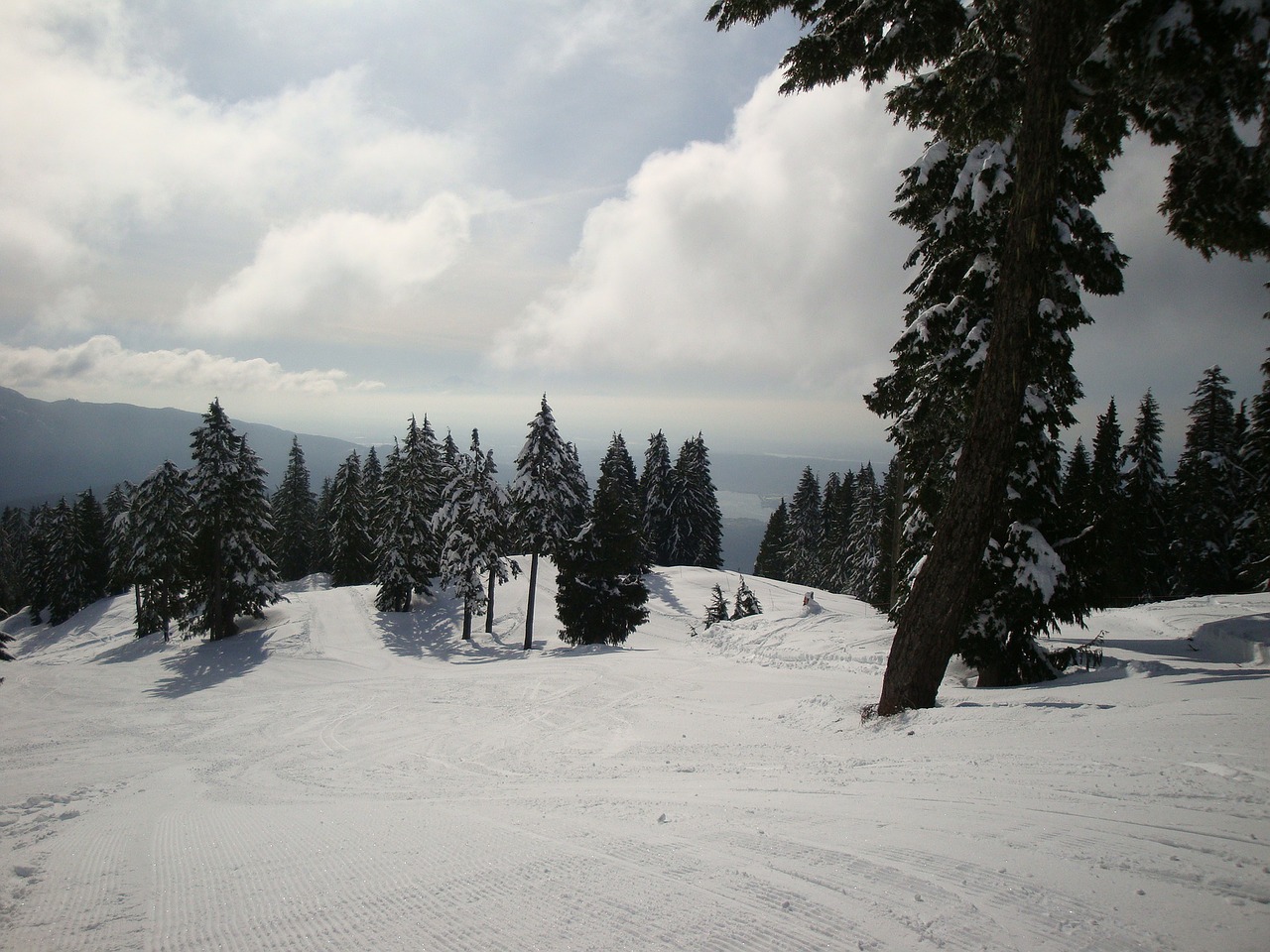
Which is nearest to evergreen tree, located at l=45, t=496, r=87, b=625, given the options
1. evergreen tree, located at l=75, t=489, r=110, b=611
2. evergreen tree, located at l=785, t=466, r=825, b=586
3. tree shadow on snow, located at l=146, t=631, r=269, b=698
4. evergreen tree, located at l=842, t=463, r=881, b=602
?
evergreen tree, located at l=75, t=489, r=110, b=611

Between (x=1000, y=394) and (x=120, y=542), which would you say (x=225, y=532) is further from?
(x=1000, y=394)

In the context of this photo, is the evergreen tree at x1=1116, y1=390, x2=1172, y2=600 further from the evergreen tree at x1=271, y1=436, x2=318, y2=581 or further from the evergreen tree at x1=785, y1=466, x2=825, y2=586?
the evergreen tree at x1=271, y1=436, x2=318, y2=581

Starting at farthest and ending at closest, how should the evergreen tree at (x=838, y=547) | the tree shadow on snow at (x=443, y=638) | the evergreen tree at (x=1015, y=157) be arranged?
the evergreen tree at (x=838, y=547)
the tree shadow on snow at (x=443, y=638)
the evergreen tree at (x=1015, y=157)

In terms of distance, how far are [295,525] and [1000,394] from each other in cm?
7833

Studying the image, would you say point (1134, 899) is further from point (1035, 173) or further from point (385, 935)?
point (1035, 173)

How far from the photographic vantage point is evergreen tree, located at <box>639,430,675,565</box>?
2466 inches

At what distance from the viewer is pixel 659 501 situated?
63.1 m

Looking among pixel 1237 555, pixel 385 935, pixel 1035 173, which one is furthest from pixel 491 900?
pixel 1237 555

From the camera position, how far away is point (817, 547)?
263 ft

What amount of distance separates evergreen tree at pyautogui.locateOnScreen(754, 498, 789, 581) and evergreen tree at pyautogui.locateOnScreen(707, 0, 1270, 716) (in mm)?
69971

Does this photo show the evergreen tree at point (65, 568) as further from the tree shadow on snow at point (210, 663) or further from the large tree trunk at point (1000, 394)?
the large tree trunk at point (1000, 394)

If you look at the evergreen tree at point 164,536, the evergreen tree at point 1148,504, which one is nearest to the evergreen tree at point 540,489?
the evergreen tree at point 164,536

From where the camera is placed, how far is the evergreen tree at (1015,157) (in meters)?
5.49

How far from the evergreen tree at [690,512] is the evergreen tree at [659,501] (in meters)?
0.44
